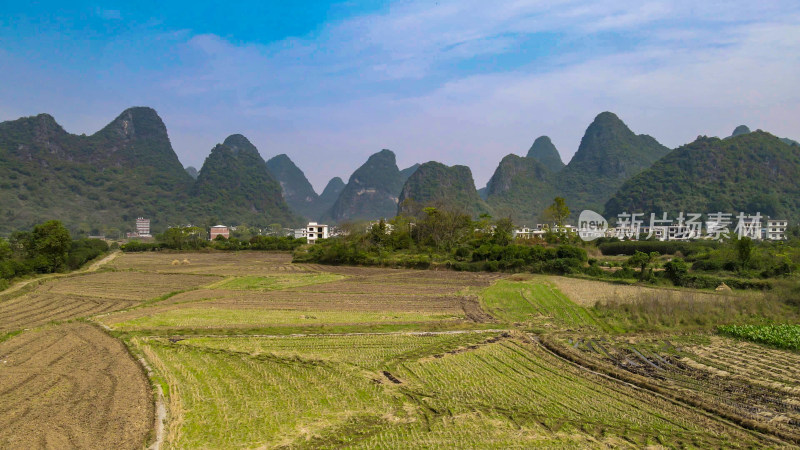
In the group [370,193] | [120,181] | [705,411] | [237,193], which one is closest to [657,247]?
[705,411]

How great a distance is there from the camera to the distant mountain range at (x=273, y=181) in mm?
77562

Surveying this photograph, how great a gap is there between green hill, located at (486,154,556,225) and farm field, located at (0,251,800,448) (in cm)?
9634

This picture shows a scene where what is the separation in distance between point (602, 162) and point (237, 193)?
95.0m

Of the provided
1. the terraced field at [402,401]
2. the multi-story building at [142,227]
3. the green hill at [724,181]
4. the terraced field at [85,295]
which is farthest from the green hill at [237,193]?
the terraced field at [402,401]

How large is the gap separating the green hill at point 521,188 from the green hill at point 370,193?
47231 mm

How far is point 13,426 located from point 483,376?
8986 mm

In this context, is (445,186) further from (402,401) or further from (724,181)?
(402,401)

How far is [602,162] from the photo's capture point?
12500 centimetres

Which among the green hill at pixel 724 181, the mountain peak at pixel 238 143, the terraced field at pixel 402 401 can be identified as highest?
the mountain peak at pixel 238 143

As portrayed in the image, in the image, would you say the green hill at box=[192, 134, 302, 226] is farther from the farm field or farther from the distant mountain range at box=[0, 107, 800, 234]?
the farm field

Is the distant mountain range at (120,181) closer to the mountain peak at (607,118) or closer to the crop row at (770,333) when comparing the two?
the mountain peak at (607,118)

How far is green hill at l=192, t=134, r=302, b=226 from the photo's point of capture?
115 metres

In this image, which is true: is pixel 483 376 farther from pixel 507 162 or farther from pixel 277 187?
pixel 277 187

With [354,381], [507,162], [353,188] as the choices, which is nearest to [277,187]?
[353,188]
